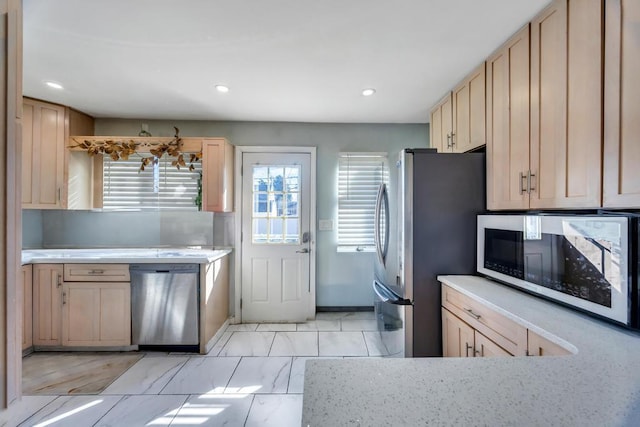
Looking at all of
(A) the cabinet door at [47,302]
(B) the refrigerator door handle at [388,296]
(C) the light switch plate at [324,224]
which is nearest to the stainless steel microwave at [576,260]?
(B) the refrigerator door handle at [388,296]

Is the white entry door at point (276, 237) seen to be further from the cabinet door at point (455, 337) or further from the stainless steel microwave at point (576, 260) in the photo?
the stainless steel microwave at point (576, 260)

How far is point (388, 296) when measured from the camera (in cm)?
224

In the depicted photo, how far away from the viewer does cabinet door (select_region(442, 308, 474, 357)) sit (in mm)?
1711

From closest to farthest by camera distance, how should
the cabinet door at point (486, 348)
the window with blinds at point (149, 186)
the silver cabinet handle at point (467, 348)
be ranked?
the cabinet door at point (486, 348) < the silver cabinet handle at point (467, 348) < the window with blinds at point (149, 186)

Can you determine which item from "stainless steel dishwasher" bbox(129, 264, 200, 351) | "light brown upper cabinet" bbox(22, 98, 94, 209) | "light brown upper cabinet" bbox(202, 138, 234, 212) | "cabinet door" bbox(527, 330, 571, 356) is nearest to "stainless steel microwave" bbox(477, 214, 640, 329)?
"cabinet door" bbox(527, 330, 571, 356)

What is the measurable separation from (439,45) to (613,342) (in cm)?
181

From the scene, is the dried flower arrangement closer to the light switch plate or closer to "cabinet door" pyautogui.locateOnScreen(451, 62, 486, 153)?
the light switch plate

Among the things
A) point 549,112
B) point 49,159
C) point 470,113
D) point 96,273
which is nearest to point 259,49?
point 470,113

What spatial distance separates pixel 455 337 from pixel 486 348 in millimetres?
319

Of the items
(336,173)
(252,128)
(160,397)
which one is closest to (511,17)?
(336,173)

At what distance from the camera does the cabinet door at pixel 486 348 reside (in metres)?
1.45

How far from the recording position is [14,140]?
1.48 meters

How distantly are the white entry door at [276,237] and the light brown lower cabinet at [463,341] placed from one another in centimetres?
Answer: 177

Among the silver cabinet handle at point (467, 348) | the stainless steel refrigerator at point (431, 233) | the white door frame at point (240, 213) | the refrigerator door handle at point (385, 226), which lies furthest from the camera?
the white door frame at point (240, 213)
